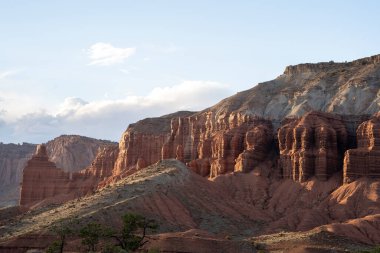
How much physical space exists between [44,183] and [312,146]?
63.6 meters

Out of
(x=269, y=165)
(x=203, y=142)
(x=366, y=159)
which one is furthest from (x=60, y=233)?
(x=203, y=142)

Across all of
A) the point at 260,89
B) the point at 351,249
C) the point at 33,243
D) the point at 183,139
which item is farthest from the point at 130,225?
the point at 260,89

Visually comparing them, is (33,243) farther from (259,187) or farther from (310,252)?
(259,187)

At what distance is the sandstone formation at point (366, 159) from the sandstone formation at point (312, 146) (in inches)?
214

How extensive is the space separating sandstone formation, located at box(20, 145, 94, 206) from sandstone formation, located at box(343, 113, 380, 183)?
6399 centimetres

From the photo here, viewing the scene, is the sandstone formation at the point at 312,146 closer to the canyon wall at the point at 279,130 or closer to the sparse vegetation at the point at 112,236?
the canyon wall at the point at 279,130

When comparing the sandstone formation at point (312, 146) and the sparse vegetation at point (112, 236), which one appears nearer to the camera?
the sparse vegetation at point (112, 236)

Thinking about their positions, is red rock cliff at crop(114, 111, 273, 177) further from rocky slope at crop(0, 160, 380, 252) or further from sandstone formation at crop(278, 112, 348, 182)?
rocky slope at crop(0, 160, 380, 252)

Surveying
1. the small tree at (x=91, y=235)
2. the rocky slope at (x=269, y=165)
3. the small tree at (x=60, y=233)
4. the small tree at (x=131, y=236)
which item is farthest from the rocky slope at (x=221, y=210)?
the small tree at (x=91, y=235)

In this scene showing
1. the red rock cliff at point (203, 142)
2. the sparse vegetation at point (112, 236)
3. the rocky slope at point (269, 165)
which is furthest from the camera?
the red rock cliff at point (203, 142)

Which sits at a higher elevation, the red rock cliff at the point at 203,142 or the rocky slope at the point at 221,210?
the red rock cliff at the point at 203,142

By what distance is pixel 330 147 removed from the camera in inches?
4975

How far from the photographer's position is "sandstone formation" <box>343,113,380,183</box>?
4668 inches

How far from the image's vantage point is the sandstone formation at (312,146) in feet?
410
